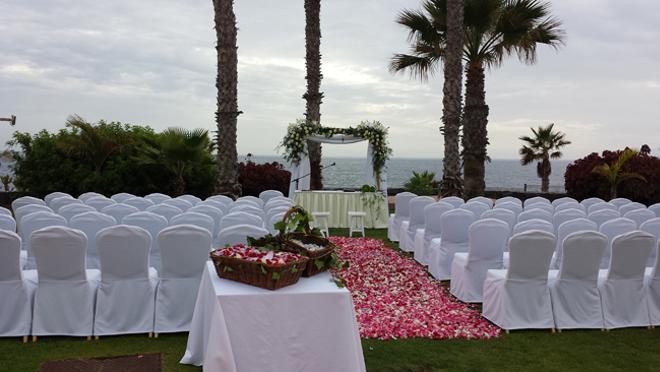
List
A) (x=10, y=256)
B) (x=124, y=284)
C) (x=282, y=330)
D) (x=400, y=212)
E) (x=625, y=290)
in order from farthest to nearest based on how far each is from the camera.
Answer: (x=400, y=212) → (x=625, y=290) → (x=124, y=284) → (x=10, y=256) → (x=282, y=330)

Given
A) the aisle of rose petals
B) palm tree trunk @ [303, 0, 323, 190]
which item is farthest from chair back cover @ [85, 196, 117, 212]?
palm tree trunk @ [303, 0, 323, 190]

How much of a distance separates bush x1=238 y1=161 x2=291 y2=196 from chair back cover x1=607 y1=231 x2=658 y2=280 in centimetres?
1542

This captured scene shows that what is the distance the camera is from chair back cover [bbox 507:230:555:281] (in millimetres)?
6133

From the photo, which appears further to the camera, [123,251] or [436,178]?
[436,178]

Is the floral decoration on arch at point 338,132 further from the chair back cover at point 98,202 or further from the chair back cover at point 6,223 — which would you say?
the chair back cover at point 6,223

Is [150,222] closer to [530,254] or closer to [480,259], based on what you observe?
[480,259]

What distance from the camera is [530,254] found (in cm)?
619

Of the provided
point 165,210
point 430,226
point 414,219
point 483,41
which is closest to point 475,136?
point 483,41

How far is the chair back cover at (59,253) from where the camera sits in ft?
17.6

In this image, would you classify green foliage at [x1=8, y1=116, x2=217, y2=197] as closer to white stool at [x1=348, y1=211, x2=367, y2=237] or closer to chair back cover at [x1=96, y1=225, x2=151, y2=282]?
white stool at [x1=348, y1=211, x2=367, y2=237]

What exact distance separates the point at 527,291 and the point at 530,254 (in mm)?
424

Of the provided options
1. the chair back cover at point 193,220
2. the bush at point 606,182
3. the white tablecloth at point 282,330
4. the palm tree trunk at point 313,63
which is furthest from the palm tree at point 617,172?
the white tablecloth at point 282,330

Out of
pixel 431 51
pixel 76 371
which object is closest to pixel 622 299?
pixel 76 371

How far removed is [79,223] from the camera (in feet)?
24.2
